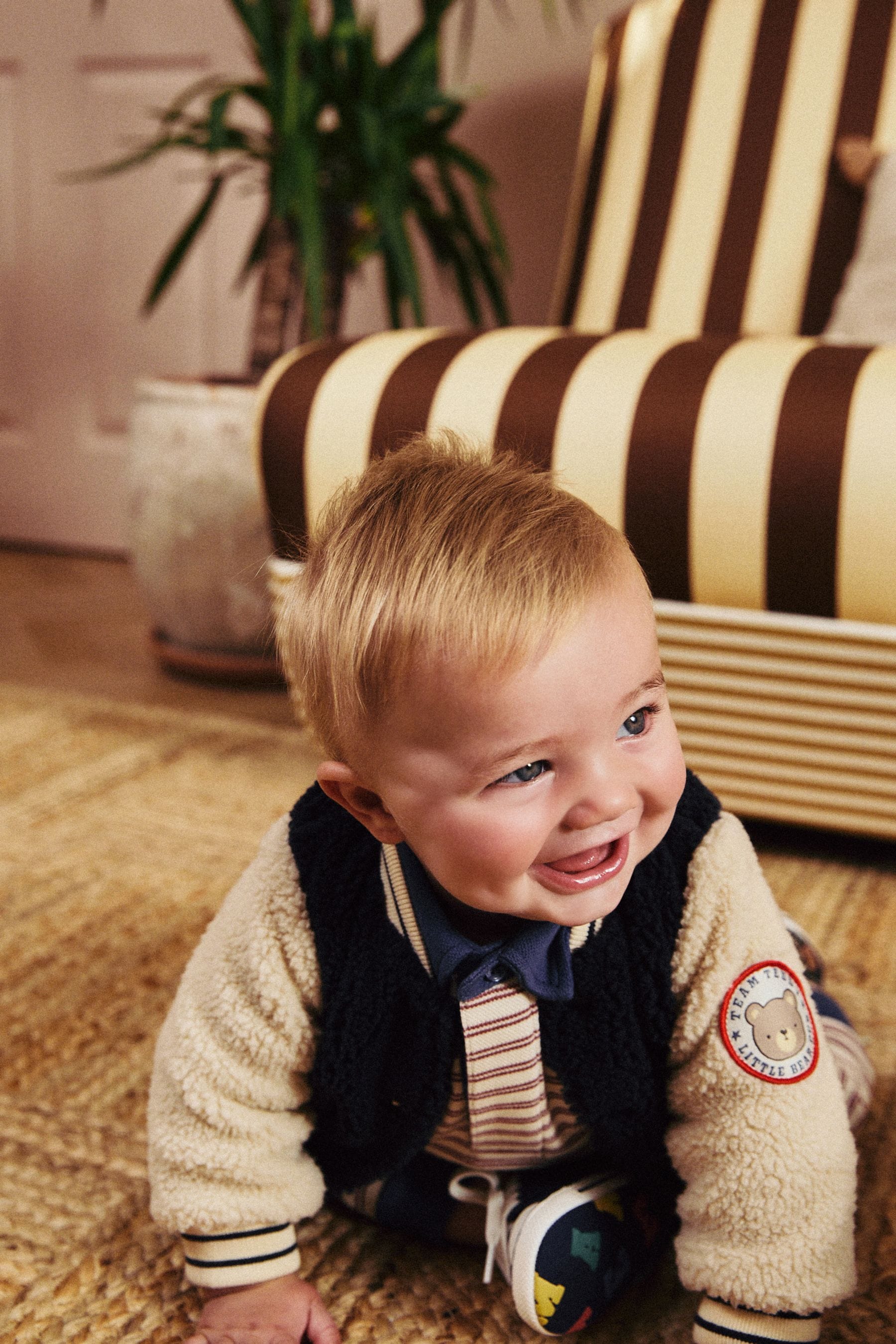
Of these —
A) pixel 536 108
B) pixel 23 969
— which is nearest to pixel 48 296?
pixel 536 108

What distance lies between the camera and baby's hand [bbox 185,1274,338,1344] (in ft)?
1.84

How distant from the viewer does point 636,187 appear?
1.60 m

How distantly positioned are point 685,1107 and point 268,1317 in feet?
0.72

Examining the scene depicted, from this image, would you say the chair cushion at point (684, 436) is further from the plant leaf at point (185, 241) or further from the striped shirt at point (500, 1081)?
the plant leaf at point (185, 241)

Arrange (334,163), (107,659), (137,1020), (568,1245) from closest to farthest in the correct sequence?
(568,1245) → (137,1020) → (334,163) → (107,659)

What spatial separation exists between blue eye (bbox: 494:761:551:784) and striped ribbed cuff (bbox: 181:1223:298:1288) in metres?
0.27

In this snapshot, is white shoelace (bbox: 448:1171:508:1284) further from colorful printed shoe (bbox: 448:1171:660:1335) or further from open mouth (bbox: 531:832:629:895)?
open mouth (bbox: 531:832:629:895)

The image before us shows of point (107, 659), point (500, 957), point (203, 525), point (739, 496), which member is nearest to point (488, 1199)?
point (500, 957)

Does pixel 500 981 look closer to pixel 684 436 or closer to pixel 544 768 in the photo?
pixel 544 768

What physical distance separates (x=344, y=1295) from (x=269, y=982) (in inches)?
6.6

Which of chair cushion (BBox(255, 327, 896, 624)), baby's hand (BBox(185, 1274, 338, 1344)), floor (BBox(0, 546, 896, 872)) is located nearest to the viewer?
baby's hand (BBox(185, 1274, 338, 1344))

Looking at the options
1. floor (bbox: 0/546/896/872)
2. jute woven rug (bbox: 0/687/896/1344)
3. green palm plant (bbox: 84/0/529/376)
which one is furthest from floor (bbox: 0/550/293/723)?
Answer: green palm plant (bbox: 84/0/529/376)

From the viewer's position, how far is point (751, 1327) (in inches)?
20.8

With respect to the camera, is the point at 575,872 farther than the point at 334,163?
No
